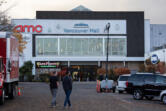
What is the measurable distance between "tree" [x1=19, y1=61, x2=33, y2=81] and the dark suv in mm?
45663

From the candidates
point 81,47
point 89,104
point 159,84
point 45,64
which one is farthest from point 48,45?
point 89,104

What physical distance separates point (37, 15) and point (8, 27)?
47.0m

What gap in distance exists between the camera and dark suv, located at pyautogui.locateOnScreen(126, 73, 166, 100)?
23.1 meters

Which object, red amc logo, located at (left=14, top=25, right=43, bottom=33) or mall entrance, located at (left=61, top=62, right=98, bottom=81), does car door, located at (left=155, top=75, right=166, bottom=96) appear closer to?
red amc logo, located at (left=14, top=25, right=43, bottom=33)

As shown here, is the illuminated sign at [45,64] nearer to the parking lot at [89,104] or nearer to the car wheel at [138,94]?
the parking lot at [89,104]

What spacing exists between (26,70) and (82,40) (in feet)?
A: 46.6

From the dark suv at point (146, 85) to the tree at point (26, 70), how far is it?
45.7 meters

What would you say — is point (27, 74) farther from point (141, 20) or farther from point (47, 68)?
point (141, 20)

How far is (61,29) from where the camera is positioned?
255 ft

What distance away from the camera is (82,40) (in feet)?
Answer: 258

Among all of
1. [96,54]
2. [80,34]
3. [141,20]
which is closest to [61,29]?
[80,34]

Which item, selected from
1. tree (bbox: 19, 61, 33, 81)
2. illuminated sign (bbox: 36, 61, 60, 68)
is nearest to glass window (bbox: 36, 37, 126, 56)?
illuminated sign (bbox: 36, 61, 60, 68)

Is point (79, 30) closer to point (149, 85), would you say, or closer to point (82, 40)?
point (82, 40)

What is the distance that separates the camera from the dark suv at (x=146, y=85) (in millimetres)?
23141
